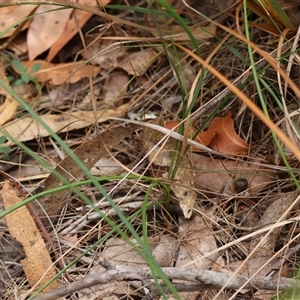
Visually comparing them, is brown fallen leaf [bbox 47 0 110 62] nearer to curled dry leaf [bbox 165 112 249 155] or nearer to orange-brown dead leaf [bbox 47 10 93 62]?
orange-brown dead leaf [bbox 47 10 93 62]

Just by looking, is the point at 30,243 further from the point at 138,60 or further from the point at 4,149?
the point at 138,60

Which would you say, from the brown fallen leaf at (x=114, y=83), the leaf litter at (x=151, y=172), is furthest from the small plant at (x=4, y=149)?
the brown fallen leaf at (x=114, y=83)

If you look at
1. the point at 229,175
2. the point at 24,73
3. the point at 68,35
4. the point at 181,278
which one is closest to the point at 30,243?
the point at 181,278

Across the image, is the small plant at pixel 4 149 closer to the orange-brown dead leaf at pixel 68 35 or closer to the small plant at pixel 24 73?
the small plant at pixel 24 73

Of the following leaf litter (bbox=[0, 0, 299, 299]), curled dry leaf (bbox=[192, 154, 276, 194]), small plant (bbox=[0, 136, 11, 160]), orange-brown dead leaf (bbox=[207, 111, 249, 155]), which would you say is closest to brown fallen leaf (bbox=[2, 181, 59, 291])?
leaf litter (bbox=[0, 0, 299, 299])

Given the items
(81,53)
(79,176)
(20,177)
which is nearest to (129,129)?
(79,176)

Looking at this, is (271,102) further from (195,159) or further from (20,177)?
(20,177)
